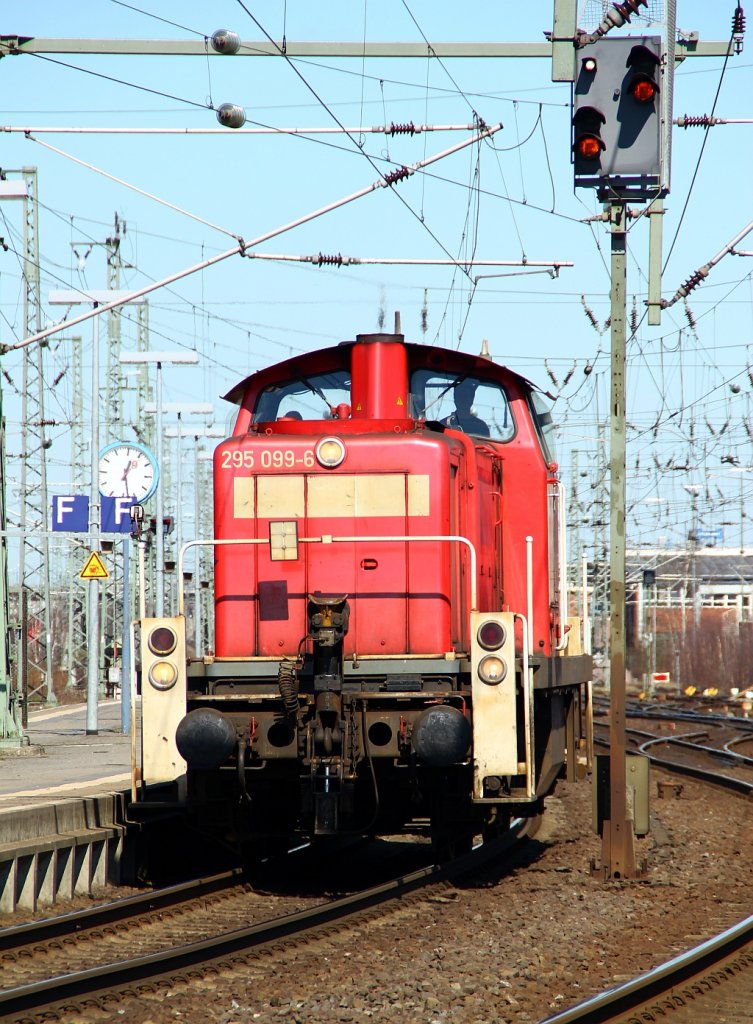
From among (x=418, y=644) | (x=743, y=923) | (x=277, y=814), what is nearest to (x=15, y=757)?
(x=277, y=814)

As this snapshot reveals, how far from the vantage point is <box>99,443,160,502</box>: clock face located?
26.4m

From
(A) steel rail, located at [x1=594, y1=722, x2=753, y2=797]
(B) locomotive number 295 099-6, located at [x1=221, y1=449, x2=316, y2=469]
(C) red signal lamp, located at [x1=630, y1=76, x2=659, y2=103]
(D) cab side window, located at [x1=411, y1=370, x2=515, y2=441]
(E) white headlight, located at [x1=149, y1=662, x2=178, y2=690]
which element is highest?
(C) red signal lamp, located at [x1=630, y1=76, x2=659, y2=103]

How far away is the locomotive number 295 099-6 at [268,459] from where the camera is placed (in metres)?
9.62

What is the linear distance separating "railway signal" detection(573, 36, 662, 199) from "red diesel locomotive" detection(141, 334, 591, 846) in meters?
1.73

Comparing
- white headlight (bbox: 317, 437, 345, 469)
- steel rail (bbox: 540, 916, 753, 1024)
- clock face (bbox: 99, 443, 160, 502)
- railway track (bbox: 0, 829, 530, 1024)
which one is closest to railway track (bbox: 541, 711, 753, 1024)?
steel rail (bbox: 540, 916, 753, 1024)

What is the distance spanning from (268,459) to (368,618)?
1328 millimetres

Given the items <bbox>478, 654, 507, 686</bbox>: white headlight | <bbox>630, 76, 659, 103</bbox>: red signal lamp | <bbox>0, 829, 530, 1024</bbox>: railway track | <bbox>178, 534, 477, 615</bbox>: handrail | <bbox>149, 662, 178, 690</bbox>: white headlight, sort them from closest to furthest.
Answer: <bbox>0, 829, 530, 1024</bbox>: railway track, <bbox>478, 654, 507, 686</bbox>: white headlight, <bbox>178, 534, 477, 615</bbox>: handrail, <bbox>149, 662, 178, 690</bbox>: white headlight, <bbox>630, 76, 659, 103</bbox>: red signal lamp

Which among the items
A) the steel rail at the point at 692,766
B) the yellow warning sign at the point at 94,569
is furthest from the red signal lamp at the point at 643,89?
the yellow warning sign at the point at 94,569

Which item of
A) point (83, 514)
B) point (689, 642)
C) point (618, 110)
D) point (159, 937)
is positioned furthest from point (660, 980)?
point (689, 642)

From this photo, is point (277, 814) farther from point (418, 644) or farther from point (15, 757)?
point (15, 757)

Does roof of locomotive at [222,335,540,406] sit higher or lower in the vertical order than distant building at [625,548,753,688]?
higher

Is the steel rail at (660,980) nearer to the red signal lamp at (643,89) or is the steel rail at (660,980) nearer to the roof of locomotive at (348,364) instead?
the roof of locomotive at (348,364)

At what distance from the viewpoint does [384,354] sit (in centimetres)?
1010

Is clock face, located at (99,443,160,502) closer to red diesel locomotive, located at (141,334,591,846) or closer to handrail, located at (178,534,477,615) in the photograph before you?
red diesel locomotive, located at (141,334,591,846)
